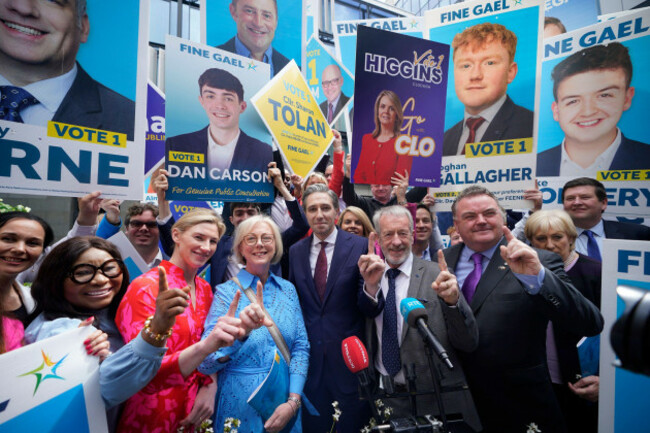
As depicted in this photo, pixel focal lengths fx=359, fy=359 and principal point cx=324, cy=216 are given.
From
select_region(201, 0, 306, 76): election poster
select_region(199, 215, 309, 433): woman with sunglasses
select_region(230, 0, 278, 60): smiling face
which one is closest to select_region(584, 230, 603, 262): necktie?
select_region(199, 215, 309, 433): woman with sunglasses

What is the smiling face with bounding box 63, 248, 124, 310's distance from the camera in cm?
178

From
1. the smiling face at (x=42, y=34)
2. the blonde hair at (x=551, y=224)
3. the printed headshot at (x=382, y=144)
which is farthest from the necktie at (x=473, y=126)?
the smiling face at (x=42, y=34)

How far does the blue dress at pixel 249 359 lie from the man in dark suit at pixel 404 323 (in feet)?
1.66

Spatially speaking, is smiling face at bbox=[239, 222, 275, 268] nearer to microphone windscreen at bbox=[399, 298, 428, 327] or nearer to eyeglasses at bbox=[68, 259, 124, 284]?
eyeglasses at bbox=[68, 259, 124, 284]

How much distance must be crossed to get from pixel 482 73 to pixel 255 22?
7.83 feet

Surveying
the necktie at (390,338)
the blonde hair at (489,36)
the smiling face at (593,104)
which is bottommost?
the necktie at (390,338)

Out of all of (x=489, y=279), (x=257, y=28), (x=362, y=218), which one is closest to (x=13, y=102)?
(x=257, y=28)

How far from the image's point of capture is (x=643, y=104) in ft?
12.0

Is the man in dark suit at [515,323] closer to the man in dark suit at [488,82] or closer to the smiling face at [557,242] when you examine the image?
the smiling face at [557,242]

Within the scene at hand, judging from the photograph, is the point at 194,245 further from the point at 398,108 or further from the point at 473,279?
the point at 398,108

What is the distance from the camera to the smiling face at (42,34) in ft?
6.73

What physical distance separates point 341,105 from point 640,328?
17.2ft

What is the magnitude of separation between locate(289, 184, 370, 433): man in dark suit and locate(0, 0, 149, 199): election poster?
1386mm

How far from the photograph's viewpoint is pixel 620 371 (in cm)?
181
